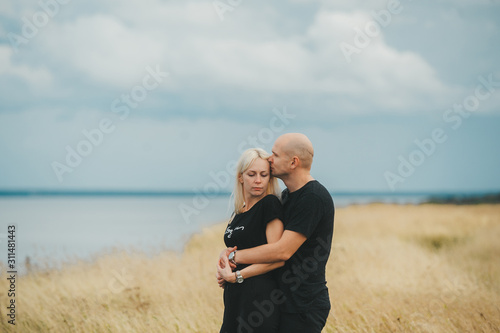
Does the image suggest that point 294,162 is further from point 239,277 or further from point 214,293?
point 214,293

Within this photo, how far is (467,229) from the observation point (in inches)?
768

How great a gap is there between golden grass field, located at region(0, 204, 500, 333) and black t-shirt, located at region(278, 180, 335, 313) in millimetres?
2667

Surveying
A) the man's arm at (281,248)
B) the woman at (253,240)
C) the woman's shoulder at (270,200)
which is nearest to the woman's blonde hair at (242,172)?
the woman at (253,240)

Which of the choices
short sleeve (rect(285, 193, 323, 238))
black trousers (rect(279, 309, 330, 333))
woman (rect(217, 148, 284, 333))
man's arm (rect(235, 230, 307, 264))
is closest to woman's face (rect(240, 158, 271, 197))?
woman (rect(217, 148, 284, 333))

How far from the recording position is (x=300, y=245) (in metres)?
3.89

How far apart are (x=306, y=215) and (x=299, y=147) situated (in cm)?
58

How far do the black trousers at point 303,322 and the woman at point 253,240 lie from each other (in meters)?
0.09

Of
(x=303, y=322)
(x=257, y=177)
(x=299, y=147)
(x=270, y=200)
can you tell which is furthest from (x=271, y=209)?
(x=303, y=322)

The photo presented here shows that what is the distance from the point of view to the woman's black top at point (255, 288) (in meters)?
3.98

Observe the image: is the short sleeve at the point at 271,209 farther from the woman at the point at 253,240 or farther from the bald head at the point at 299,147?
the bald head at the point at 299,147

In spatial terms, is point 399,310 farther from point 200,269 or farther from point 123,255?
point 123,255

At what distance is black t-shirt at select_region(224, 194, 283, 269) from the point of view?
13.2 feet

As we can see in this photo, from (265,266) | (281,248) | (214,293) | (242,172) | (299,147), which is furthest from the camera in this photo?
(214,293)

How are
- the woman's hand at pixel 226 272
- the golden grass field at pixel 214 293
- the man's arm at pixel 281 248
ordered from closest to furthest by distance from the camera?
1. the man's arm at pixel 281 248
2. the woman's hand at pixel 226 272
3. the golden grass field at pixel 214 293
